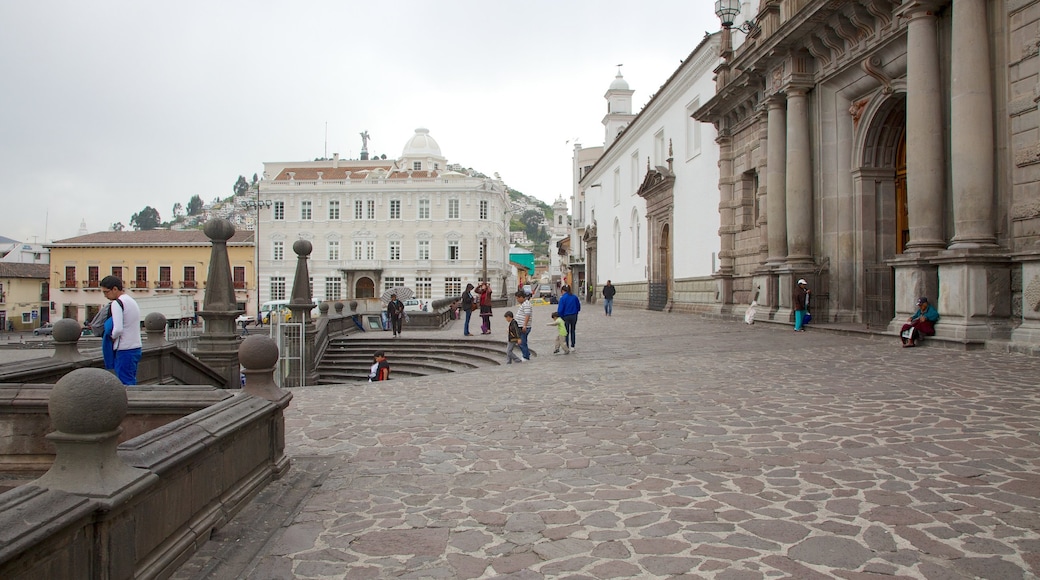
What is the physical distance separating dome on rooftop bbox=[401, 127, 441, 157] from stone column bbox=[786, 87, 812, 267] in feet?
173

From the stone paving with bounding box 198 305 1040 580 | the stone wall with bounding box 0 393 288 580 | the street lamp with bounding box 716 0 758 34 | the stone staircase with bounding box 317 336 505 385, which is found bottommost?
the stone staircase with bounding box 317 336 505 385

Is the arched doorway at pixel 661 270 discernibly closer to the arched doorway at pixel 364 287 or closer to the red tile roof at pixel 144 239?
the arched doorway at pixel 364 287

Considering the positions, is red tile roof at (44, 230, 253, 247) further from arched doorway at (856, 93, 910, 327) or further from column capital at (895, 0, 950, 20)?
column capital at (895, 0, 950, 20)

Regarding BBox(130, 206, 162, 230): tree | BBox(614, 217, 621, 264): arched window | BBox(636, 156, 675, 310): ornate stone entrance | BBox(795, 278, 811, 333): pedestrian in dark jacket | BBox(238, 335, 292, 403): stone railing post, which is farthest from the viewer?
BBox(130, 206, 162, 230): tree

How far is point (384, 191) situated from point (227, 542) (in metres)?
56.8

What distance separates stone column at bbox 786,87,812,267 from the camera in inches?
659

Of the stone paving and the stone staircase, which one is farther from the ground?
the stone paving

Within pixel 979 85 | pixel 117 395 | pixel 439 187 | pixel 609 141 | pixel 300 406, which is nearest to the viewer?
pixel 117 395

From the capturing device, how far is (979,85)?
1083 cm

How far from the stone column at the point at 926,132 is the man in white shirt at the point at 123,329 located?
1205 cm

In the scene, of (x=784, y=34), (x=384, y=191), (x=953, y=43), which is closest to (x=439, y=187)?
(x=384, y=191)

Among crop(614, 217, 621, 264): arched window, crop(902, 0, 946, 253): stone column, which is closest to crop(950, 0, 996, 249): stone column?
crop(902, 0, 946, 253): stone column

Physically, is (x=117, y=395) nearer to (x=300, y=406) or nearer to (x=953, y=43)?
(x=300, y=406)

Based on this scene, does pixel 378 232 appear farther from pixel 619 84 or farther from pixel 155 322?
pixel 155 322
